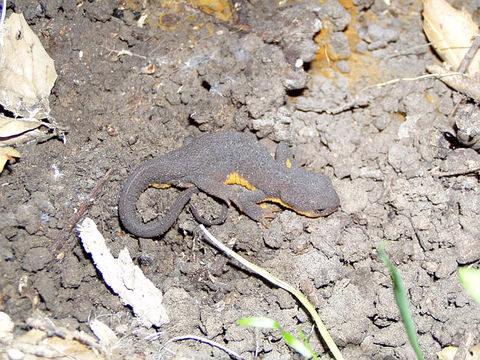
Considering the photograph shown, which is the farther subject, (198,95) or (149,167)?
(198,95)

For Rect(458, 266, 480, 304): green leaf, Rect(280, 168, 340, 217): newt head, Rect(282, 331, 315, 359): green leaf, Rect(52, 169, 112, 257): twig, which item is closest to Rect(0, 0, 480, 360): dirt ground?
Rect(52, 169, 112, 257): twig

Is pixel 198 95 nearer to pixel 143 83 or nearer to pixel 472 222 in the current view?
pixel 143 83

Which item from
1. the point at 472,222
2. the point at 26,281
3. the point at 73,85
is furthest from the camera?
the point at 73,85

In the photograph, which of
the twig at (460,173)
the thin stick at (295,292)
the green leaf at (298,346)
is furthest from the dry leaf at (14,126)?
the twig at (460,173)

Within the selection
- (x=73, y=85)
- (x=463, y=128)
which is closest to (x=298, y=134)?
(x=463, y=128)

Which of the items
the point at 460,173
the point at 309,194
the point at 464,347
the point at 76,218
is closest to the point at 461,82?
the point at 460,173

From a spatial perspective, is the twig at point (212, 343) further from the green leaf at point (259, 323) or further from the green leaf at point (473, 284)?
the green leaf at point (473, 284)
